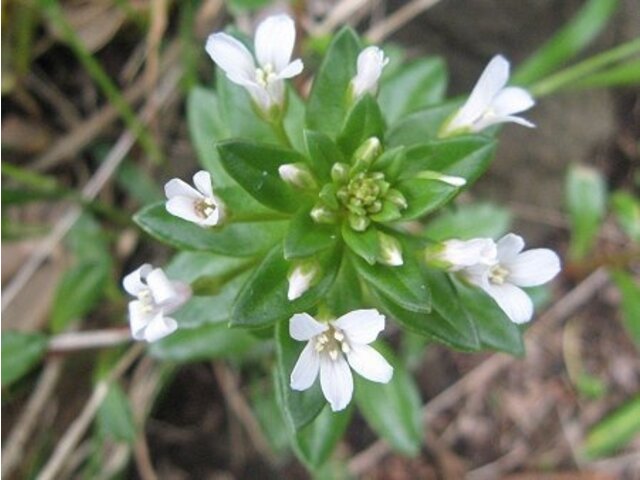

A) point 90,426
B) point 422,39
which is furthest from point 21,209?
point 422,39

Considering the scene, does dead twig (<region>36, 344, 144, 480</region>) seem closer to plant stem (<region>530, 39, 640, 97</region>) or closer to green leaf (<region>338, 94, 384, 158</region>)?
green leaf (<region>338, 94, 384, 158</region>)

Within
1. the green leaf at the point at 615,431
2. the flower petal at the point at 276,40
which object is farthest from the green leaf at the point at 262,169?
the green leaf at the point at 615,431

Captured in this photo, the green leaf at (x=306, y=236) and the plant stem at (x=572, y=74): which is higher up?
the green leaf at (x=306, y=236)

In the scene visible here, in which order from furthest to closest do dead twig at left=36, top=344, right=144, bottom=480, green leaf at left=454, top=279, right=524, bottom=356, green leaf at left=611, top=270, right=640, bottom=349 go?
green leaf at left=611, top=270, right=640, bottom=349 < dead twig at left=36, top=344, right=144, bottom=480 < green leaf at left=454, top=279, right=524, bottom=356

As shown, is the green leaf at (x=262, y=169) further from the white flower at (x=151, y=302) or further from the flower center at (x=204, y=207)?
the white flower at (x=151, y=302)

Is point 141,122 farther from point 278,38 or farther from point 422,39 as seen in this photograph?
point 278,38

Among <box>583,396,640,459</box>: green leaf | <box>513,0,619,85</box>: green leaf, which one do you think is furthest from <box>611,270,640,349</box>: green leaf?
<box>513,0,619,85</box>: green leaf
